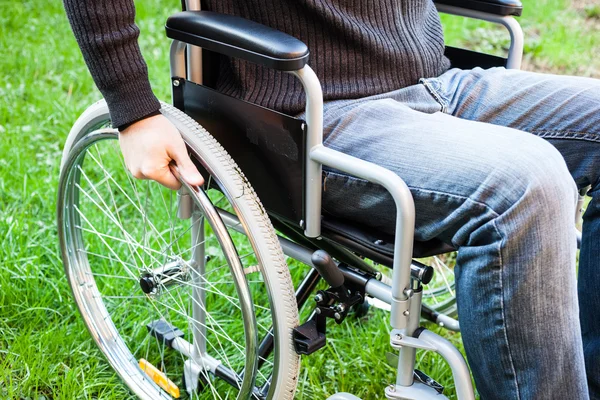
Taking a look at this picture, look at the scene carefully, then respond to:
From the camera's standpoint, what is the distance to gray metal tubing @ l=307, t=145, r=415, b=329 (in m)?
1.10

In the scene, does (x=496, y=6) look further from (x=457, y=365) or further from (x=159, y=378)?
(x=159, y=378)

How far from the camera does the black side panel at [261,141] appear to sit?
47.9 inches

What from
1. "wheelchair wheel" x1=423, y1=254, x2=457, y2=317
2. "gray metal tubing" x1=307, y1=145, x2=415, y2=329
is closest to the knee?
"gray metal tubing" x1=307, y1=145, x2=415, y2=329

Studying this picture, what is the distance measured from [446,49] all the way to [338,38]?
426 mm

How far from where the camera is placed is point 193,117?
4.56 ft

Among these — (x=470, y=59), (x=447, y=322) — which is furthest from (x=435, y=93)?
(x=447, y=322)

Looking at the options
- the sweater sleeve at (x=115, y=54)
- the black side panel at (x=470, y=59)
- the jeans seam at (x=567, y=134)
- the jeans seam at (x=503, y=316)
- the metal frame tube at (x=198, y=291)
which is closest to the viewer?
the jeans seam at (x=503, y=316)

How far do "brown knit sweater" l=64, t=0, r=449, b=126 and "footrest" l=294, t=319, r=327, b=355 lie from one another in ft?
1.15

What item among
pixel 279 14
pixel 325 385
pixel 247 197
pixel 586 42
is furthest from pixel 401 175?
pixel 586 42

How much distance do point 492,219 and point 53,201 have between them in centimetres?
150

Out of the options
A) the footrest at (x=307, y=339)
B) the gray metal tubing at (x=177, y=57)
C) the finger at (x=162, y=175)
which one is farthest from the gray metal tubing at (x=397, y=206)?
the gray metal tubing at (x=177, y=57)

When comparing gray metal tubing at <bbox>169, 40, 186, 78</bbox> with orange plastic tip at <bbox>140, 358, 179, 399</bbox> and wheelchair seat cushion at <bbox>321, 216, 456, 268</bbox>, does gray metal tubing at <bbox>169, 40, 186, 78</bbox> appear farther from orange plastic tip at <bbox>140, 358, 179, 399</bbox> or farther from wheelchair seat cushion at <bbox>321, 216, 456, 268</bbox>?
orange plastic tip at <bbox>140, 358, 179, 399</bbox>

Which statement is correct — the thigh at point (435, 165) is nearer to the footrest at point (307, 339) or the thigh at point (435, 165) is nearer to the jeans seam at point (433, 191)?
the jeans seam at point (433, 191)

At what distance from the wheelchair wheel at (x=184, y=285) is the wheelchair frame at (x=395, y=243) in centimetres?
9
